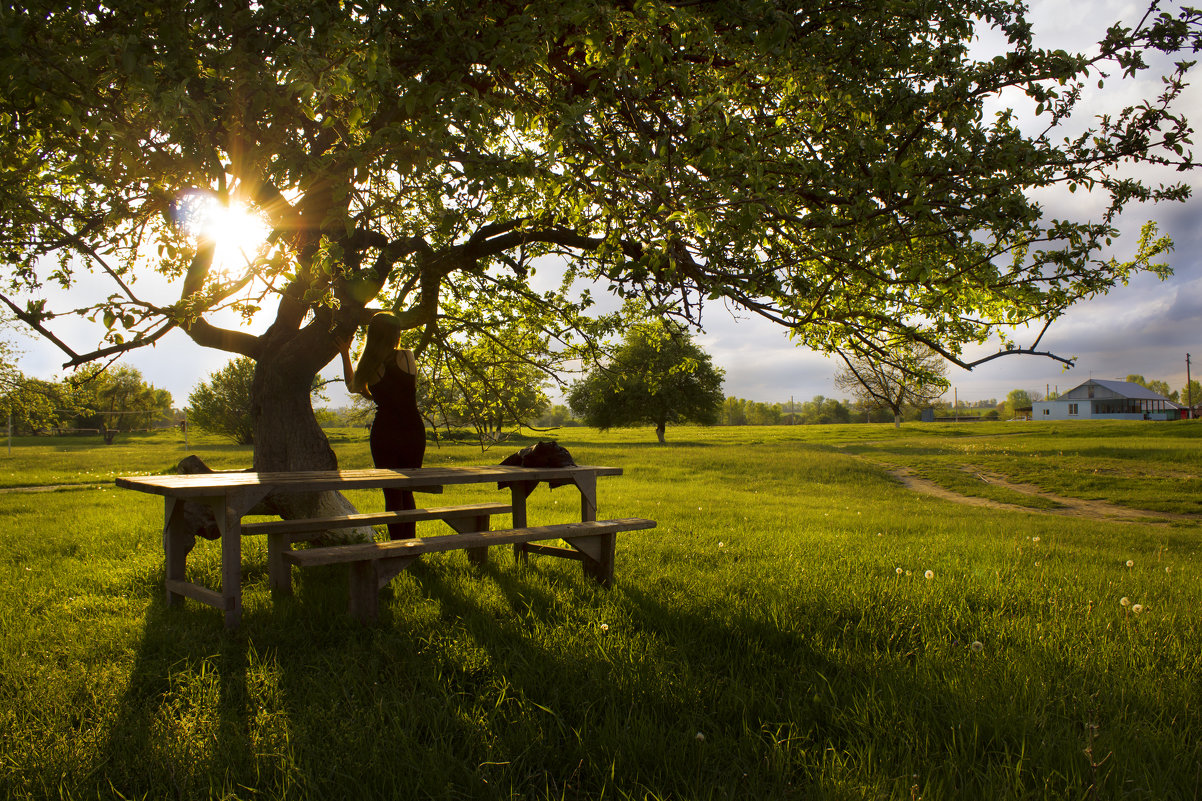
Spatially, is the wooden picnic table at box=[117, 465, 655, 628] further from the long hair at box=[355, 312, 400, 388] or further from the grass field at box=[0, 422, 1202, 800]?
the long hair at box=[355, 312, 400, 388]

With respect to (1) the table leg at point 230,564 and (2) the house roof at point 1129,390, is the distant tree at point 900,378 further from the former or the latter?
(2) the house roof at point 1129,390

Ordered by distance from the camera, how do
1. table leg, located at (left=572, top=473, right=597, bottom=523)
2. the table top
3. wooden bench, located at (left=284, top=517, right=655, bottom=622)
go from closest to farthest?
wooden bench, located at (left=284, top=517, right=655, bottom=622) → the table top → table leg, located at (left=572, top=473, right=597, bottom=523)

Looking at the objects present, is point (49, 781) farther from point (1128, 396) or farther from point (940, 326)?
point (1128, 396)

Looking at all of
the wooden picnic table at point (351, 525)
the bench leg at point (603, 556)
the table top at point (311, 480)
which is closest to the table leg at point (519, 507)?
the wooden picnic table at point (351, 525)

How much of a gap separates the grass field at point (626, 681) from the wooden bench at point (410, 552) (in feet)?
0.78

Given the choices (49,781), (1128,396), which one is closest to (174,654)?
(49,781)

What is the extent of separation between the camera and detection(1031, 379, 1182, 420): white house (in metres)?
93.1

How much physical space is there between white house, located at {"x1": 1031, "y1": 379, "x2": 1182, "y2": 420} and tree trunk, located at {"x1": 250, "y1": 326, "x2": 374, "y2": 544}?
112860 mm

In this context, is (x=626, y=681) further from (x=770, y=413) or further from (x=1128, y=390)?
(x=770, y=413)

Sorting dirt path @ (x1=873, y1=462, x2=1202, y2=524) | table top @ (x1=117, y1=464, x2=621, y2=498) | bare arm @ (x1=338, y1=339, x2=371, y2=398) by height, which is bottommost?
dirt path @ (x1=873, y1=462, x2=1202, y2=524)

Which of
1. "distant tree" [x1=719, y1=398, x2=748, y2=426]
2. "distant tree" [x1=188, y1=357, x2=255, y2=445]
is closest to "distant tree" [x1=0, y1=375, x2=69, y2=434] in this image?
"distant tree" [x1=188, y1=357, x2=255, y2=445]

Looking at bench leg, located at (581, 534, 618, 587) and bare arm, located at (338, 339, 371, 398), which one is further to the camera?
bare arm, located at (338, 339, 371, 398)

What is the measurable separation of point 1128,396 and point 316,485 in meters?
122

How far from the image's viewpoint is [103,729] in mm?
2945
